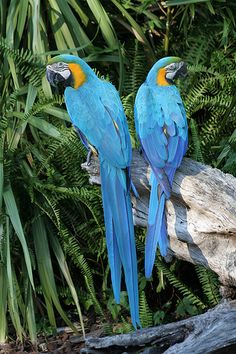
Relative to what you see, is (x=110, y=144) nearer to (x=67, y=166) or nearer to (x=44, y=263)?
(x=67, y=166)

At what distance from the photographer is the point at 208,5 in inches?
173

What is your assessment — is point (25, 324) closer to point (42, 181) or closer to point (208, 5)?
point (42, 181)

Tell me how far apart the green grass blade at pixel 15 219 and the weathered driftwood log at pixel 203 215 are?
2.41 feet

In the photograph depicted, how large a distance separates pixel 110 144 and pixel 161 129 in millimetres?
226

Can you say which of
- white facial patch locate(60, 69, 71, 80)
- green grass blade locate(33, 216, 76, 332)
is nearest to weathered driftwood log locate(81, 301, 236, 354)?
white facial patch locate(60, 69, 71, 80)

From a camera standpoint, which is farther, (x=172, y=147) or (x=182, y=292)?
(x=182, y=292)

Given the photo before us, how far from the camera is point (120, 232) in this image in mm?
2814

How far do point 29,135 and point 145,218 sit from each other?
4.14 ft

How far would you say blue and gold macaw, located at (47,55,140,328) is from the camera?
Answer: 2.81 m

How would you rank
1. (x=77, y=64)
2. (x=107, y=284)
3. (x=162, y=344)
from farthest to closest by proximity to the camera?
(x=107, y=284) → (x=77, y=64) → (x=162, y=344)

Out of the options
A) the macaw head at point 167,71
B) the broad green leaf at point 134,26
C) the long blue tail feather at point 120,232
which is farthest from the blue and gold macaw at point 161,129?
the broad green leaf at point 134,26

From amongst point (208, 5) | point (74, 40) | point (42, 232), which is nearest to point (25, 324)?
point (42, 232)

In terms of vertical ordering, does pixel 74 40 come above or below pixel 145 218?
above

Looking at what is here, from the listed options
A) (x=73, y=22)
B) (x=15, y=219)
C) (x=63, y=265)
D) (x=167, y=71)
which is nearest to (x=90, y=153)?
(x=167, y=71)
